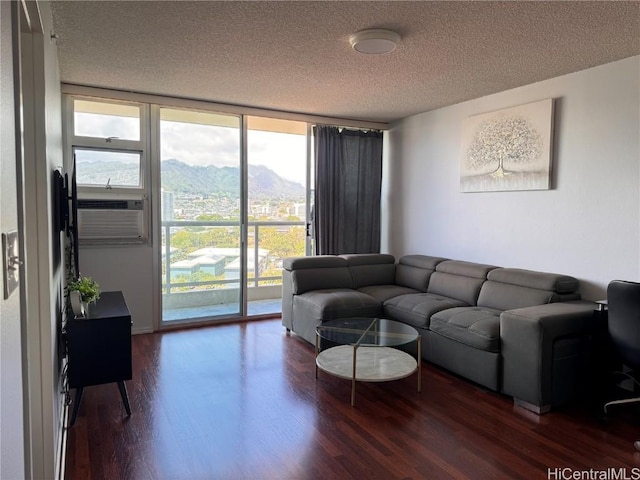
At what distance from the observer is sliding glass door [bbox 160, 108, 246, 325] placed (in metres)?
4.68

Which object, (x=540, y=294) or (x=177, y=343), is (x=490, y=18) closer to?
(x=540, y=294)

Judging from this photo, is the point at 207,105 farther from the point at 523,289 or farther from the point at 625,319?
the point at 625,319

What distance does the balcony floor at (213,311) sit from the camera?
189 inches

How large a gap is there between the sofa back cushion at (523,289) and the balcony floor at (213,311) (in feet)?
8.37

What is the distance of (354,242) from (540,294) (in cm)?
253

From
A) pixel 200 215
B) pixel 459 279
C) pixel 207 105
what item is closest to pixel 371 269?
pixel 459 279

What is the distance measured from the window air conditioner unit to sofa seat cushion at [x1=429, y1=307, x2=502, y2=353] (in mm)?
2953

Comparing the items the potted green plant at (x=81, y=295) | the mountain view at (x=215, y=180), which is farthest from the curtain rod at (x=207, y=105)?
the potted green plant at (x=81, y=295)

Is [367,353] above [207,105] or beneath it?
beneath

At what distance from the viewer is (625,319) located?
2557mm

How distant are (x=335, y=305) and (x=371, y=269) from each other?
107 centimetres

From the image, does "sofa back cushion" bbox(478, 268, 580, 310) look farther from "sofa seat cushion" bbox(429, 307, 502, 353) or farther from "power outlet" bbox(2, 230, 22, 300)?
"power outlet" bbox(2, 230, 22, 300)

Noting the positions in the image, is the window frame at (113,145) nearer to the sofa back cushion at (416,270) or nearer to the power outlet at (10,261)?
the sofa back cushion at (416,270)

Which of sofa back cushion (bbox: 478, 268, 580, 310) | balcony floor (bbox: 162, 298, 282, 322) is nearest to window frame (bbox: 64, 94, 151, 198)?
balcony floor (bbox: 162, 298, 282, 322)
